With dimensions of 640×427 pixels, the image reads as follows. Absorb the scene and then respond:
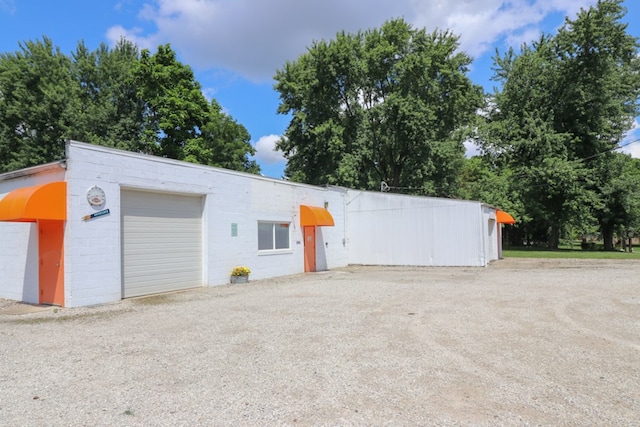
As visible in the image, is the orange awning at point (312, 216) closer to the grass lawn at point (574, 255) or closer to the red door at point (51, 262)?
the red door at point (51, 262)

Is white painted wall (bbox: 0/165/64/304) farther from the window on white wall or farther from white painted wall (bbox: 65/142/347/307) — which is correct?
the window on white wall

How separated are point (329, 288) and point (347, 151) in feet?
65.6

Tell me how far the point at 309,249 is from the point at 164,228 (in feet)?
24.0

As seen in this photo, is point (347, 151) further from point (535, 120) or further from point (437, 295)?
point (437, 295)

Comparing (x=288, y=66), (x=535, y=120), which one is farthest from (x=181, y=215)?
(x=535, y=120)

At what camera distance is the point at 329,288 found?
1219 cm

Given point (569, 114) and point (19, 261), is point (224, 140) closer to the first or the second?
point (19, 261)

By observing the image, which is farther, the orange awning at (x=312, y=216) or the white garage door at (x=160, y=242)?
the orange awning at (x=312, y=216)

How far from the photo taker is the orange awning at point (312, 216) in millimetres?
16703

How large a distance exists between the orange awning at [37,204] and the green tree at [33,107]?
69.7 feet

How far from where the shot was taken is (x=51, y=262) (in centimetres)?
982

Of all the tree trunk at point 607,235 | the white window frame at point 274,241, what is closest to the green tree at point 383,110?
the white window frame at point 274,241

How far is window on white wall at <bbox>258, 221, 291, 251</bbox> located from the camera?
15328mm

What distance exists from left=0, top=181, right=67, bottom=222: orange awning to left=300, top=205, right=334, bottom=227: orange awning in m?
9.15
